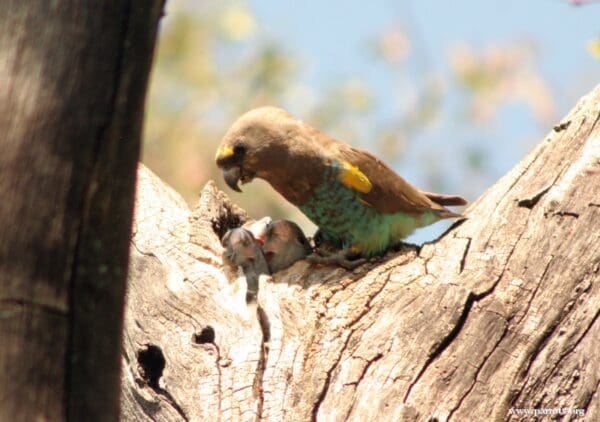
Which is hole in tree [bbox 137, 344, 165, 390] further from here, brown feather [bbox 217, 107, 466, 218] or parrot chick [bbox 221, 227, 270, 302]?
brown feather [bbox 217, 107, 466, 218]

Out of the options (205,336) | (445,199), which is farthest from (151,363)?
(445,199)

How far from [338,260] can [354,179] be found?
0.61 m

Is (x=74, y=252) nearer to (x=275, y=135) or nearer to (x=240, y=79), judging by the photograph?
(x=275, y=135)

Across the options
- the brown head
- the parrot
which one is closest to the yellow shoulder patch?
the parrot

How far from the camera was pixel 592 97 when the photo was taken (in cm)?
439

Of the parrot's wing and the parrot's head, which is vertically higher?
the parrot's head

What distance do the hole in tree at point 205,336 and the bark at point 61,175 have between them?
1571 mm

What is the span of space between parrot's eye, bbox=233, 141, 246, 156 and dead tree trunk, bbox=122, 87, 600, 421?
75 centimetres

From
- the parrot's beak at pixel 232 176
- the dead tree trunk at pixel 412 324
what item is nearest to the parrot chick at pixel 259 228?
the parrot's beak at pixel 232 176

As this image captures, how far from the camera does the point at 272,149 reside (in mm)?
4926

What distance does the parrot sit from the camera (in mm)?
4898

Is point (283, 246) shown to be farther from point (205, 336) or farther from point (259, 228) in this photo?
point (205, 336)

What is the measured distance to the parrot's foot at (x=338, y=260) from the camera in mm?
4402

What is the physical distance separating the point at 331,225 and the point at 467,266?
1.22 m
